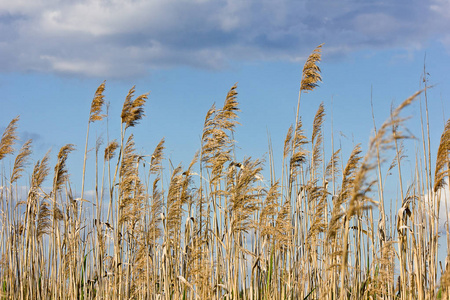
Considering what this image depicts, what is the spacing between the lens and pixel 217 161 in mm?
5215

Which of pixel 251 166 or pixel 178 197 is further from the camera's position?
pixel 178 197

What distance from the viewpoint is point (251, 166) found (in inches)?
192

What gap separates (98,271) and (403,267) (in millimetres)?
3438

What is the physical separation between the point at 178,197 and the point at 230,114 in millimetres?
1155

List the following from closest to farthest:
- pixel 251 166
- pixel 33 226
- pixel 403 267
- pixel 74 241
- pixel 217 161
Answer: pixel 403 267 → pixel 251 166 → pixel 217 161 → pixel 74 241 → pixel 33 226

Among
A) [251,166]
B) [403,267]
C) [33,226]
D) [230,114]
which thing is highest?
[230,114]

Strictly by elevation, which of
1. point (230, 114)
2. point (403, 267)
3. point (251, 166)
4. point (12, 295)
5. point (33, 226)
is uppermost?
point (230, 114)

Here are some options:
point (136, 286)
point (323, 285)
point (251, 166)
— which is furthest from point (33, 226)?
point (323, 285)

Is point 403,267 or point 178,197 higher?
point 178,197

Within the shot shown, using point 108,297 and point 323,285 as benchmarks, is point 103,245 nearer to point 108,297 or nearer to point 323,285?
point 108,297

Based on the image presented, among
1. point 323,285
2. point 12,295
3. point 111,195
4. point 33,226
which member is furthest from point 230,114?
point 12,295

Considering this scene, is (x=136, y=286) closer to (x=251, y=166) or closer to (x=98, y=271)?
(x=98, y=271)

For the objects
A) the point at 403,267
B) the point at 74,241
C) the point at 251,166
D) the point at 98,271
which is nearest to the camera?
the point at 403,267

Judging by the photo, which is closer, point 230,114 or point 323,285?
point 323,285
